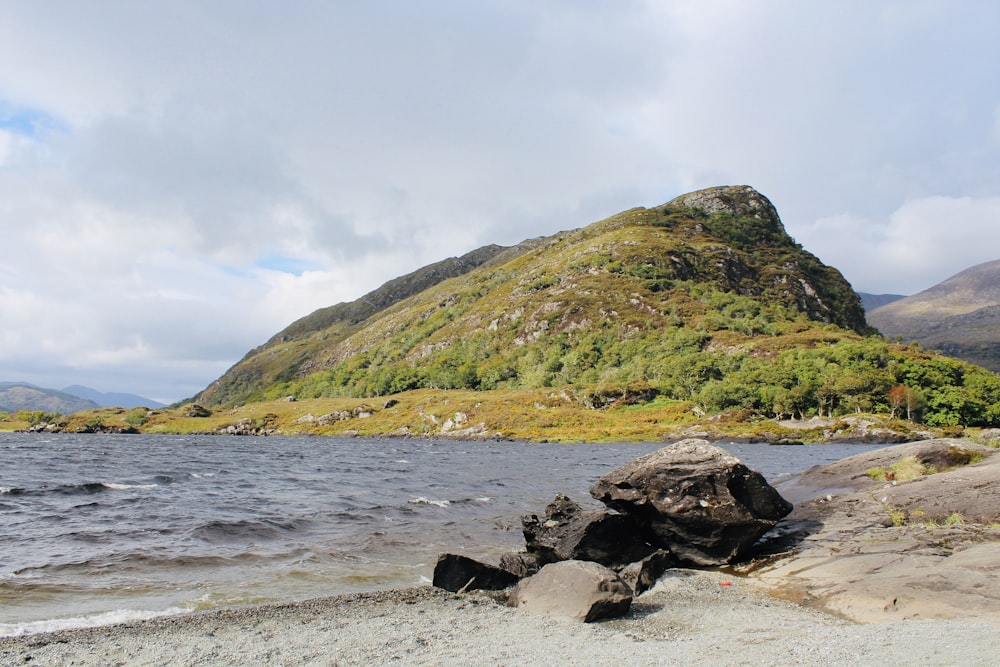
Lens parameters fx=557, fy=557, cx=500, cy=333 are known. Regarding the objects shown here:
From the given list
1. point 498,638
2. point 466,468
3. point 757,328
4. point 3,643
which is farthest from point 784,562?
point 757,328

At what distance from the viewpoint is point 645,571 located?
1638 cm

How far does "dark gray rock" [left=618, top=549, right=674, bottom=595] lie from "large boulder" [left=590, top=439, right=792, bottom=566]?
4.02 ft

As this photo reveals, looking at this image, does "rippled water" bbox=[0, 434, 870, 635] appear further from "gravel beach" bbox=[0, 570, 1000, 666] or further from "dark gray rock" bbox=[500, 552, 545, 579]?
"dark gray rock" bbox=[500, 552, 545, 579]

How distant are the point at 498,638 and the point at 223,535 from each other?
15.0 metres

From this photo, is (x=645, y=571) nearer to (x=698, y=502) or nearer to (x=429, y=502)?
(x=698, y=502)

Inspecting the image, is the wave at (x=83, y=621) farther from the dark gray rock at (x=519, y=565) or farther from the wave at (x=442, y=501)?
the wave at (x=442, y=501)

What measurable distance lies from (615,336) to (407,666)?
175 meters

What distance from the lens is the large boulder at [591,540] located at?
1842 cm

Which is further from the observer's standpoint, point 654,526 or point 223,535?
point 223,535

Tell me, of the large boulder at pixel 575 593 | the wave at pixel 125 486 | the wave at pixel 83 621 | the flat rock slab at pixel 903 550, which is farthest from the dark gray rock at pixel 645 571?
the wave at pixel 125 486

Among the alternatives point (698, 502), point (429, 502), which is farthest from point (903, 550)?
point (429, 502)

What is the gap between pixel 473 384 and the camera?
189875mm

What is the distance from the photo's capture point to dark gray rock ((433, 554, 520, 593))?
15.9 meters

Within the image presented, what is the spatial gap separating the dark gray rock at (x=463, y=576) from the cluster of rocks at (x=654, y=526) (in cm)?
3
